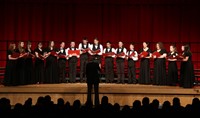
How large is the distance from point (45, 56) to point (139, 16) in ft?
16.7

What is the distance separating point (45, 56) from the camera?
12328 millimetres

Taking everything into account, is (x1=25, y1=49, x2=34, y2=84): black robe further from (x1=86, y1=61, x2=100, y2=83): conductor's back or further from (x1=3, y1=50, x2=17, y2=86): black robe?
(x1=86, y1=61, x2=100, y2=83): conductor's back

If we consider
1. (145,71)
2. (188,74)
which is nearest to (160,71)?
(145,71)

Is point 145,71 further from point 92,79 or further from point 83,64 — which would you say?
point 92,79

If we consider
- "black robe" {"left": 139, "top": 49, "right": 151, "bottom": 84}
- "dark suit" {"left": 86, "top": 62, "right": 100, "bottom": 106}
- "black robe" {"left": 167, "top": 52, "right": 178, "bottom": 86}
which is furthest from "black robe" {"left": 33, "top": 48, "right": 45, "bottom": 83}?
"black robe" {"left": 167, "top": 52, "right": 178, "bottom": 86}

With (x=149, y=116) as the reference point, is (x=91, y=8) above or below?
above

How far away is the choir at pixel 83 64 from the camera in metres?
11.4

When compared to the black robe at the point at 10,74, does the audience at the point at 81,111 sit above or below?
below

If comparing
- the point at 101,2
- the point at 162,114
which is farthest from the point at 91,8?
the point at 162,114

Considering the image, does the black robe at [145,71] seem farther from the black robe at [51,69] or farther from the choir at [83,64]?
the black robe at [51,69]

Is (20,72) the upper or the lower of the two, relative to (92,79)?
upper

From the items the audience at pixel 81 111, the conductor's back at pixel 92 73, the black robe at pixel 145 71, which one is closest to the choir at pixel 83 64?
the black robe at pixel 145 71

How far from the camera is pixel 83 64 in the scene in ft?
42.0

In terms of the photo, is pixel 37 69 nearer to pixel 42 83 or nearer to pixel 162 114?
pixel 42 83
